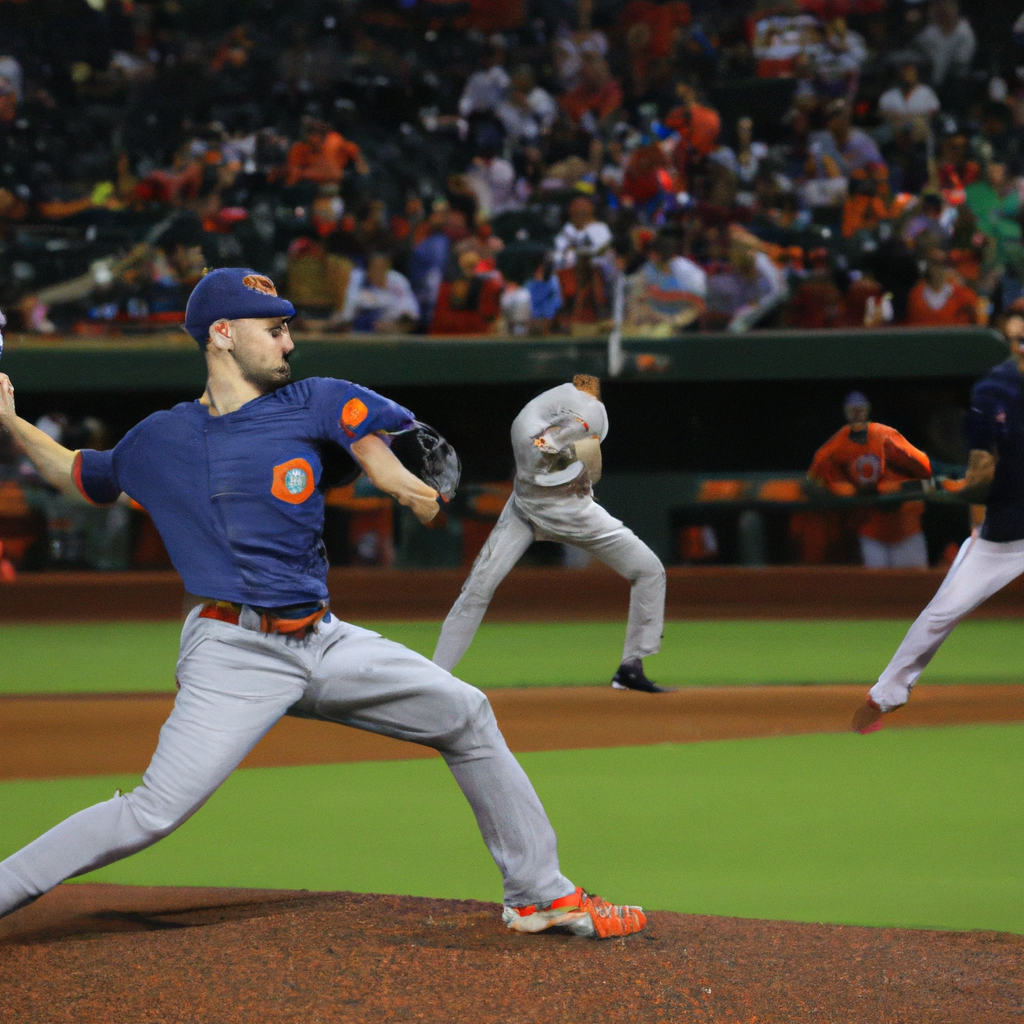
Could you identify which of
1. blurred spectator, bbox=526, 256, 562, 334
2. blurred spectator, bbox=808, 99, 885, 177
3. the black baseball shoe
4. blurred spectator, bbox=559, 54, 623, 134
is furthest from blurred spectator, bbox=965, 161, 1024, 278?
the black baseball shoe

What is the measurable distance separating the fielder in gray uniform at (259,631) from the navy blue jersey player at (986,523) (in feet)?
9.41

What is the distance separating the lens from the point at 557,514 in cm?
750

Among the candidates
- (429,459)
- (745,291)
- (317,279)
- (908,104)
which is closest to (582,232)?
(745,291)

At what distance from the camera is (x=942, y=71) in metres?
15.8

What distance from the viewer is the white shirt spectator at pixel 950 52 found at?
1578cm

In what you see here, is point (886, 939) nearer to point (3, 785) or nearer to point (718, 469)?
point (3, 785)

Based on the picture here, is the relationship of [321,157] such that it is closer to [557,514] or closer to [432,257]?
[432,257]

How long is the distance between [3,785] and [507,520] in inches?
106

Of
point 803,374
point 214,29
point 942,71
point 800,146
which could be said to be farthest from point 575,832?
point 214,29

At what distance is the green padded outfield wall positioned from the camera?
35.9ft

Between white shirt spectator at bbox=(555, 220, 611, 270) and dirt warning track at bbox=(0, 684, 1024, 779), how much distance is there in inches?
183

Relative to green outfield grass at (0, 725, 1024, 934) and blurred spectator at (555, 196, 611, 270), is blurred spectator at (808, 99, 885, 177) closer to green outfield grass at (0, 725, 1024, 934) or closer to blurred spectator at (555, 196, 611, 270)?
blurred spectator at (555, 196, 611, 270)

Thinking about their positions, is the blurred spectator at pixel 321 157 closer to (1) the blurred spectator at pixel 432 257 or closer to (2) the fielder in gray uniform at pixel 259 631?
(1) the blurred spectator at pixel 432 257

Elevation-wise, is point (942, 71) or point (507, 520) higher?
point (942, 71)
